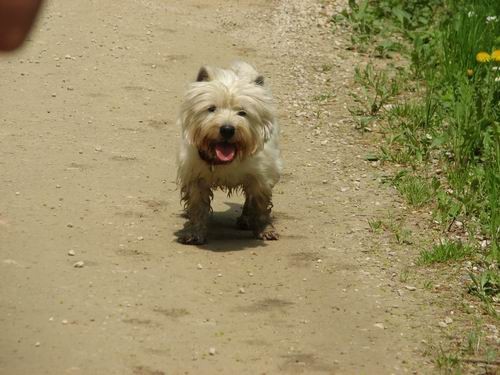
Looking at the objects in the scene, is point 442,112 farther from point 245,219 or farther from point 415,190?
point 245,219

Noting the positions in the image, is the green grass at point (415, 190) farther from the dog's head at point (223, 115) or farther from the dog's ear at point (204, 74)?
the dog's ear at point (204, 74)

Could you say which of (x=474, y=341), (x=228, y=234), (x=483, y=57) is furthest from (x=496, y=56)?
(x=474, y=341)

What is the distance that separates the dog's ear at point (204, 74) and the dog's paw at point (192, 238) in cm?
90

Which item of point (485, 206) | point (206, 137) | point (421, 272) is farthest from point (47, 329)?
point (485, 206)

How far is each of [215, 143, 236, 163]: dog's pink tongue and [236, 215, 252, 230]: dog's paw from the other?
635mm

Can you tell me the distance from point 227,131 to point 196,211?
56 centimetres

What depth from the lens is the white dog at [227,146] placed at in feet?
19.5

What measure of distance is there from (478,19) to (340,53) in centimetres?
156

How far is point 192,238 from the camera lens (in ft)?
20.0

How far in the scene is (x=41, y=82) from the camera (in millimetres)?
8672

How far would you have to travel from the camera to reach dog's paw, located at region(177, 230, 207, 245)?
6.11 m

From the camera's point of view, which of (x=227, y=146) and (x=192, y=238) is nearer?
(x=227, y=146)

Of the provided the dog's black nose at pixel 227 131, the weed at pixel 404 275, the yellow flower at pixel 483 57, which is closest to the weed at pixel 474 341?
the weed at pixel 404 275

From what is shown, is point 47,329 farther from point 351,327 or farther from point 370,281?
point 370,281
